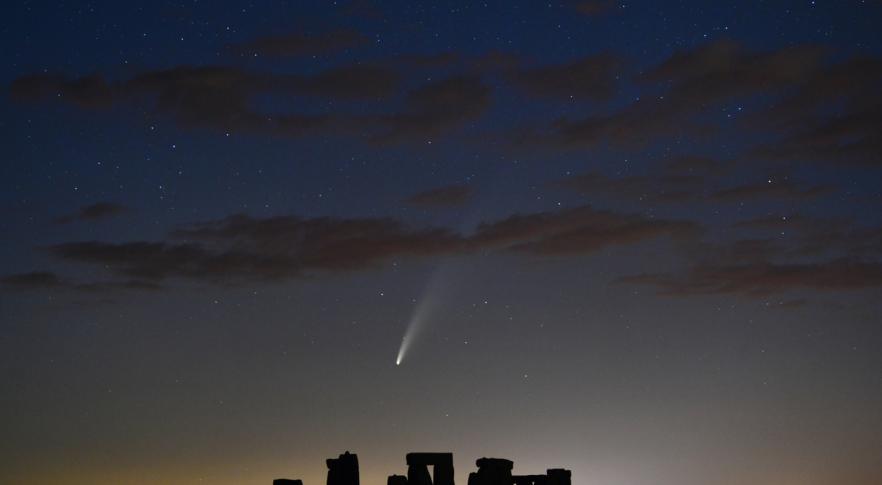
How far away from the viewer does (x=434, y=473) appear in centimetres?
4175

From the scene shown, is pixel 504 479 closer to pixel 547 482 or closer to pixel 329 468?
pixel 547 482

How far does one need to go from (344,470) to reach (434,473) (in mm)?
2439

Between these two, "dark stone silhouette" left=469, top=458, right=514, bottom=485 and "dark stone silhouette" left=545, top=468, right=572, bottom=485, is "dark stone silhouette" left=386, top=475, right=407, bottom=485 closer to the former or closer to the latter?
"dark stone silhouette" left=469, top=458, right=514, bottom=485

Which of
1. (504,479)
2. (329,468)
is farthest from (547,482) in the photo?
(329,468)

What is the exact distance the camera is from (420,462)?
136ft

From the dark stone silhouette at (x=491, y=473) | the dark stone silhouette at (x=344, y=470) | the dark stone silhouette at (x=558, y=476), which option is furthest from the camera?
the dark stone silhouette at (x=558, y=476)

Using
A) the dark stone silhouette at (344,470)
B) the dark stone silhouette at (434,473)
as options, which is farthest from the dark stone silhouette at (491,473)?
the dark stone silhouette at (344,470)

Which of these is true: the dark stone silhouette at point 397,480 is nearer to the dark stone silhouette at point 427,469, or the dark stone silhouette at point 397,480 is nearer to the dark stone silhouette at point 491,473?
the dark stone silhouette at point 427,469

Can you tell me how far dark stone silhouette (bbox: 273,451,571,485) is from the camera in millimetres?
40625

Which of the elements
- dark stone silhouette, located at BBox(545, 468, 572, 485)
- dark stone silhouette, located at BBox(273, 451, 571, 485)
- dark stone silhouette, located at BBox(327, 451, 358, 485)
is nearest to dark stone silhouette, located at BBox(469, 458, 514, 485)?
dark stone silhouette, located at BBox(273, 451, 571, 485)

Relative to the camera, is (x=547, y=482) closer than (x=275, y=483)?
No

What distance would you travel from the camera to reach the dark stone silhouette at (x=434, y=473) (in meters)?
40.6

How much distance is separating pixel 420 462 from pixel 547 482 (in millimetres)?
3885

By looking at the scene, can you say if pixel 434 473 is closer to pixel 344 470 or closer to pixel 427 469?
pixel 427 469
